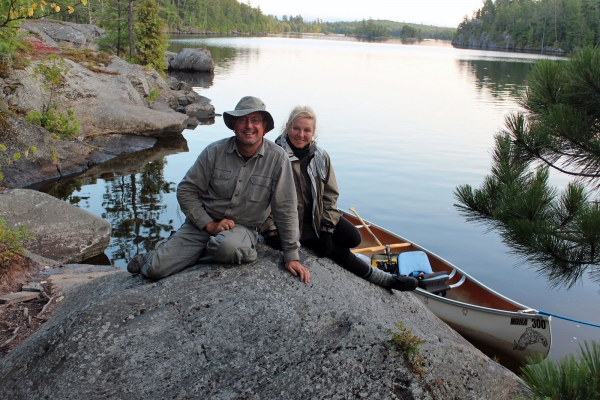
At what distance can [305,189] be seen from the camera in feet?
15.2

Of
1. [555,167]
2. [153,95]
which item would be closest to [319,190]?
[555,167]

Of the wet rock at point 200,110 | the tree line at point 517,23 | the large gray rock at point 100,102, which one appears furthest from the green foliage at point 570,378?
the tree line at point 517,23

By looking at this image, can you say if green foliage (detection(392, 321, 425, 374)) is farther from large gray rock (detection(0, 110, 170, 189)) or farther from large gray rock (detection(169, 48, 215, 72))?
large gray rock (detection(169, 48, 215, 72))

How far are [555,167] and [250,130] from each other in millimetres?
2600

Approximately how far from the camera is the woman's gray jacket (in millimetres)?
4602

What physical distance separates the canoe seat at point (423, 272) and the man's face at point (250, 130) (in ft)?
14.3

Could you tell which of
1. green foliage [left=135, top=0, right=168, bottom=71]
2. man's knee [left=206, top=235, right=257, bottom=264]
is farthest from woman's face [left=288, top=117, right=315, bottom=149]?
green foliage [left=135, top=0, right=168, bottom=71]

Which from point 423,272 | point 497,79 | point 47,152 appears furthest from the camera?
point 497,79

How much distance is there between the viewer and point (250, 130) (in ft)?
13.7

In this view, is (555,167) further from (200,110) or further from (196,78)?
(196,78)

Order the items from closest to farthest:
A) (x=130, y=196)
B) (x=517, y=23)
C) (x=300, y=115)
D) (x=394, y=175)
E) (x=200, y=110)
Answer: (x=300, y=115)
(x=130, y=196)
(x=394, y=175)
(x=200, y=110)
(x=517, y=23)

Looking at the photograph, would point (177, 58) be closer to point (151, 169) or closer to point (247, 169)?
point (151, 169)

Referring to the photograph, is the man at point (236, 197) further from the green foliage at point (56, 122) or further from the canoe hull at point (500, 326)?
the green foliage at point (56, 122)

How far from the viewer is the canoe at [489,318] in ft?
23.3
